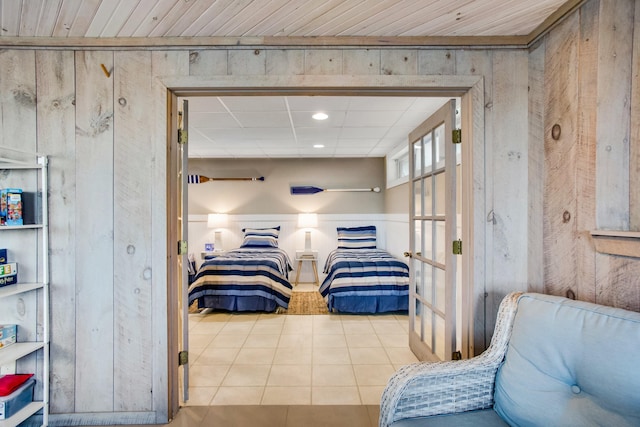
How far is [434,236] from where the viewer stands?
229 cm

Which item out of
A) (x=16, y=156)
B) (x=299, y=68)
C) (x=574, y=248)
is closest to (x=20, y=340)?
(x=16, y=156)

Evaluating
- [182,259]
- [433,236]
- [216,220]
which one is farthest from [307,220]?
[182,259]

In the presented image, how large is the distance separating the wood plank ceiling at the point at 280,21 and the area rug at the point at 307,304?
10.2ft

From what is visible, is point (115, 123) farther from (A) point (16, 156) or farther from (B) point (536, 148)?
(B) point (536, 148)

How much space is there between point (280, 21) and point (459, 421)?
1.92 m

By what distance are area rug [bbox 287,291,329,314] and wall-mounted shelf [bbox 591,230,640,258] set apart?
3.01m

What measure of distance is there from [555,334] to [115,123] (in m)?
2.27

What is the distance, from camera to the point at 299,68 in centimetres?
179

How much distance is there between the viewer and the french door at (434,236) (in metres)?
1.97

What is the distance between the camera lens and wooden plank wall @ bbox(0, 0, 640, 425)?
175cm

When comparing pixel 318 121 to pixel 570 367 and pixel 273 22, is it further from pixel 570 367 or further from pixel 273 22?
pixel 570 367

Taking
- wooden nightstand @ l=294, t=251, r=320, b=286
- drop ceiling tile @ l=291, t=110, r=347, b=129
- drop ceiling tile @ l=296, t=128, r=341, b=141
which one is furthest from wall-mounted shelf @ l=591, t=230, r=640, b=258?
wooden nightstand @ l=294, t=251, r=320, b=286

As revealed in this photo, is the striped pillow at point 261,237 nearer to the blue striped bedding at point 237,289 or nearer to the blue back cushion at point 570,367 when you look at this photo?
the blue striped bedding at point 237,289

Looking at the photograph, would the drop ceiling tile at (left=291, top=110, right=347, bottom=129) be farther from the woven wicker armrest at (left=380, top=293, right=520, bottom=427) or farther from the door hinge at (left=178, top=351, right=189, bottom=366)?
the woven wicker armrest at (left=380, top=293, right=520, bottom=427)
